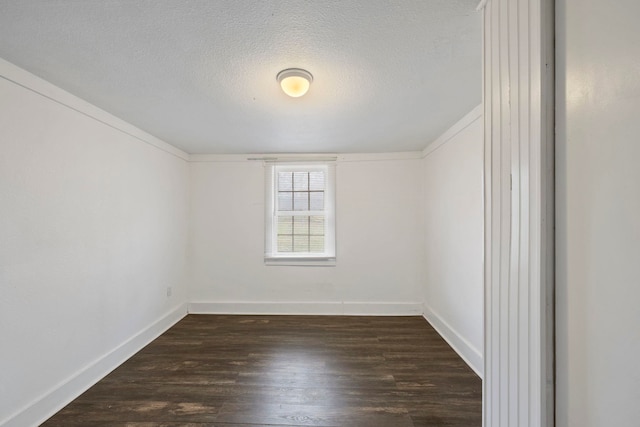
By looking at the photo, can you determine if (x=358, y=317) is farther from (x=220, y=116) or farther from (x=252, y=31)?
(x=252, y=31)

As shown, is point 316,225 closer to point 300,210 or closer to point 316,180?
point 300,210

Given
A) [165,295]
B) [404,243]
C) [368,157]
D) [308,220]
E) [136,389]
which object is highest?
[368,157]

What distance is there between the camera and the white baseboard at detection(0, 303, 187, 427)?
160 centimetres

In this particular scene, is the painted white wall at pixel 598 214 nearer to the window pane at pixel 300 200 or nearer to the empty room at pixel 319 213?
the empty room at pixel 319 213

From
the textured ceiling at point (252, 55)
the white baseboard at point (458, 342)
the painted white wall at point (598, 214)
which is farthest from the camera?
the white baseboard at point (458, 342)

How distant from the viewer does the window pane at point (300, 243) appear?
12.3ft

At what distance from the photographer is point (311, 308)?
11.7ft

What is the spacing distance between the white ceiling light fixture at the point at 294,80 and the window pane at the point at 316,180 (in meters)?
2.09

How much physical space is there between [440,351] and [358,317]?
112 centimetres

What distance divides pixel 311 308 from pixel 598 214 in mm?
3257

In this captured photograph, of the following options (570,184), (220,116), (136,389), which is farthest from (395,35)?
(136,389)

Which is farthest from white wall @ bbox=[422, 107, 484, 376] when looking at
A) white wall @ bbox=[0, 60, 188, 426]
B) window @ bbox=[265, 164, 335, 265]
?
white wall @ bbox=[0, 60, 188, 426]

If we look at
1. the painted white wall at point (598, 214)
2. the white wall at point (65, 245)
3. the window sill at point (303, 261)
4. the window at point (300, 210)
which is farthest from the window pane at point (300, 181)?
the painted white wall at point (598, 214)

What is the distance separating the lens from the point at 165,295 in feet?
10.2
